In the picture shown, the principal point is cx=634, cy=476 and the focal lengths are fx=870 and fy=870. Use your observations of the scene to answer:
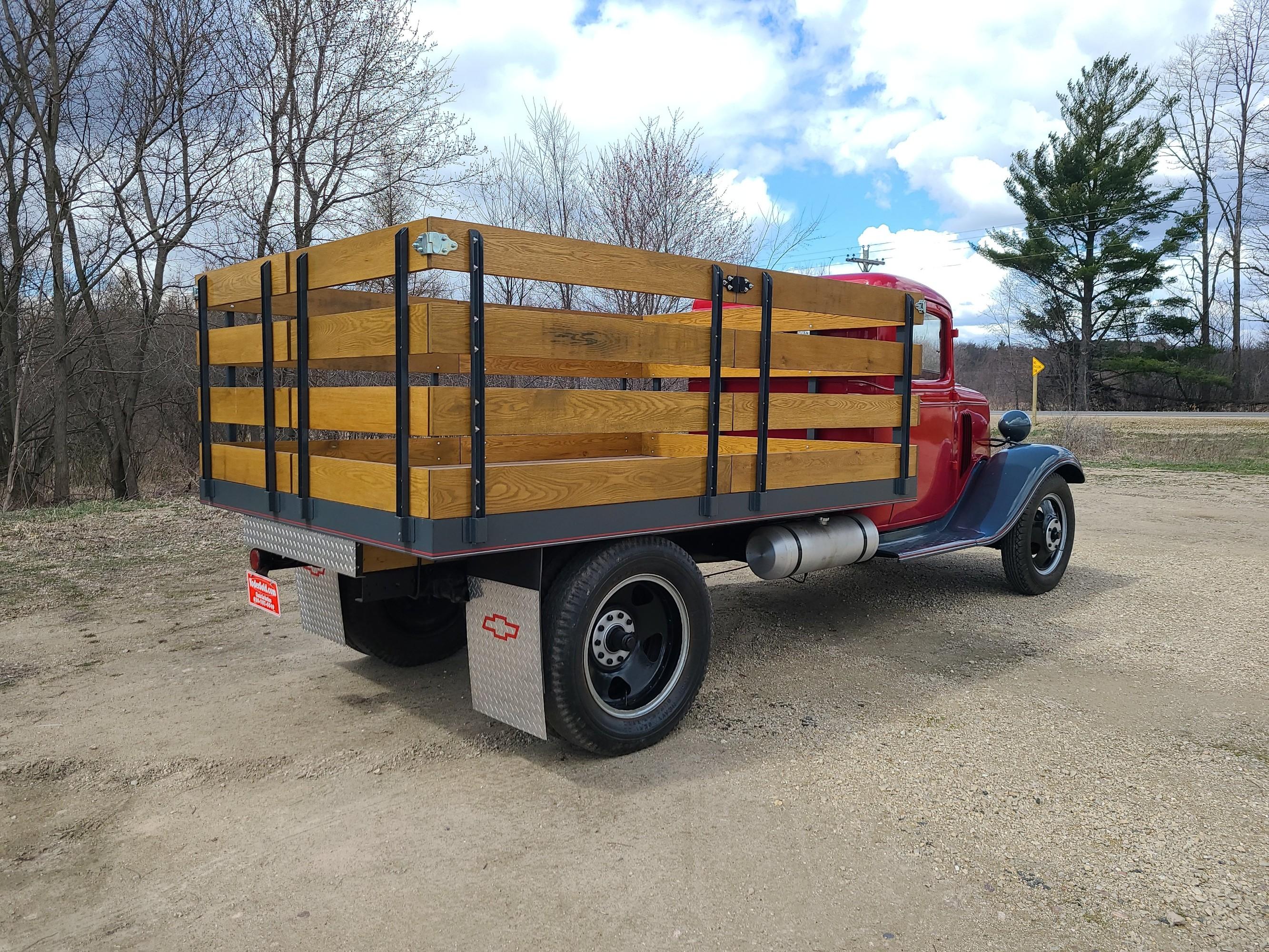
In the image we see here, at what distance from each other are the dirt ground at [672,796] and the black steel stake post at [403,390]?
105cm

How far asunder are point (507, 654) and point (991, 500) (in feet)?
13.3

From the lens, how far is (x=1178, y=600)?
6.25m

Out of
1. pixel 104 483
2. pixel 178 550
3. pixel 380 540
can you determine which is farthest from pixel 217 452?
pixel 104 483

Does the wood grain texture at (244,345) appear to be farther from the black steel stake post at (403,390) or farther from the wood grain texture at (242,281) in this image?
the black steel stake post at (403,390)

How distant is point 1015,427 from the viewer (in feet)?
21.9

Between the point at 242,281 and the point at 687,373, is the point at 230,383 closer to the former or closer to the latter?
the point at 242,281

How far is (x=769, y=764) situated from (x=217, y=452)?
9.34ft

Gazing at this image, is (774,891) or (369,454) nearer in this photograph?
(774,891)

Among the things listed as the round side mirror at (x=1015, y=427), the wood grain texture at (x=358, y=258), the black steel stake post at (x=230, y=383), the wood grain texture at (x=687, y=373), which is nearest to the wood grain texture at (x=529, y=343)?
the wood grain texture at (x=358, y=258)

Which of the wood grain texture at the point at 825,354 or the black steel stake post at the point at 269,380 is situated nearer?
the black steel stake post at the point at 269,380

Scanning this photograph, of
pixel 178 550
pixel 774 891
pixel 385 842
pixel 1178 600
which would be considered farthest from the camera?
pixel 178 550

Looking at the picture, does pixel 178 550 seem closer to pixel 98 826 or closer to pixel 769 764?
pixel 98 826

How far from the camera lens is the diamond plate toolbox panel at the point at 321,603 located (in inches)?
160

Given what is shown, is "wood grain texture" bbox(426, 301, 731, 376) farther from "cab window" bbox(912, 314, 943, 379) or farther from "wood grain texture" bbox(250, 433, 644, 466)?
"cab window" bbox(912, 314, 943, 379)
